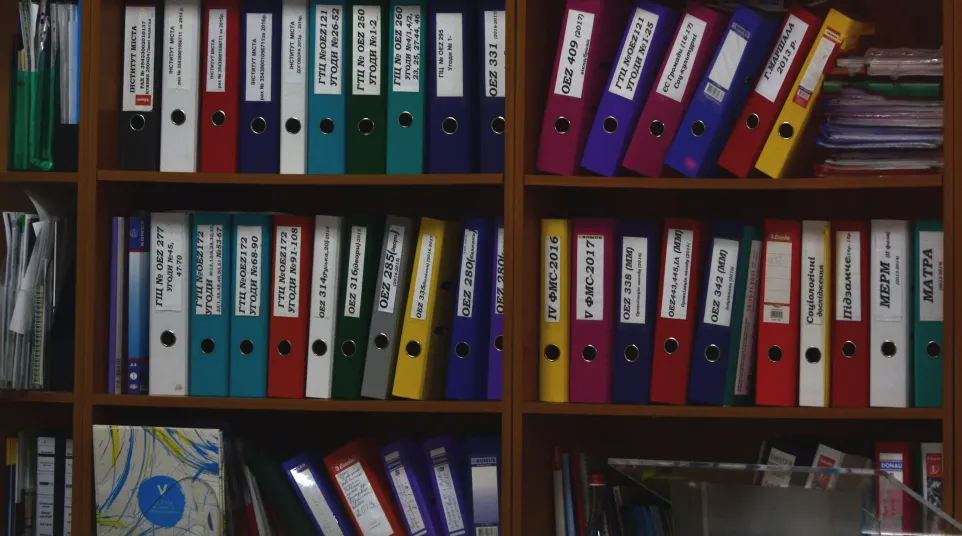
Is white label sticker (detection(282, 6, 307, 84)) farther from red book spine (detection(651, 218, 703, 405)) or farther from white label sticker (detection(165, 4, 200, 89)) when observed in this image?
red book spine (detection(651, 218, 703, 405))

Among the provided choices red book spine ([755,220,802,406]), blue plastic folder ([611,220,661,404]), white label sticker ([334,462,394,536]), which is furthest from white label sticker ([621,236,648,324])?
white label sticker ([334,462,394,536])

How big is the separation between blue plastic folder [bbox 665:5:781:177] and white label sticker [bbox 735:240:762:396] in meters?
0.19

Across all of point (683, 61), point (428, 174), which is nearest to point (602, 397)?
point (428, 174)

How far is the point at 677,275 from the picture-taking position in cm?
176

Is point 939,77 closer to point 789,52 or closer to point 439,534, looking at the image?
point 789,52

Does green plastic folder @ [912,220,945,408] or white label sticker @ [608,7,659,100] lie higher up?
white label sticker @ [608,7,659,100]

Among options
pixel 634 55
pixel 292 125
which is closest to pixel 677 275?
pixel 634 55

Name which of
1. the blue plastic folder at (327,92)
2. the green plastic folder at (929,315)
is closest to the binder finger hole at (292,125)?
the blue plastic folder at (327,92)

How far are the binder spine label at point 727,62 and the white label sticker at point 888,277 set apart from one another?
383 millimetres

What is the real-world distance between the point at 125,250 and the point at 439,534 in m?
0.79

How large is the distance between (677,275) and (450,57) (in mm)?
571

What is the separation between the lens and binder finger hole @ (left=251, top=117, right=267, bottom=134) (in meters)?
1.80

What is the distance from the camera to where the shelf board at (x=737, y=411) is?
1699 mm

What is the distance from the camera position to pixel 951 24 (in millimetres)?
1698
